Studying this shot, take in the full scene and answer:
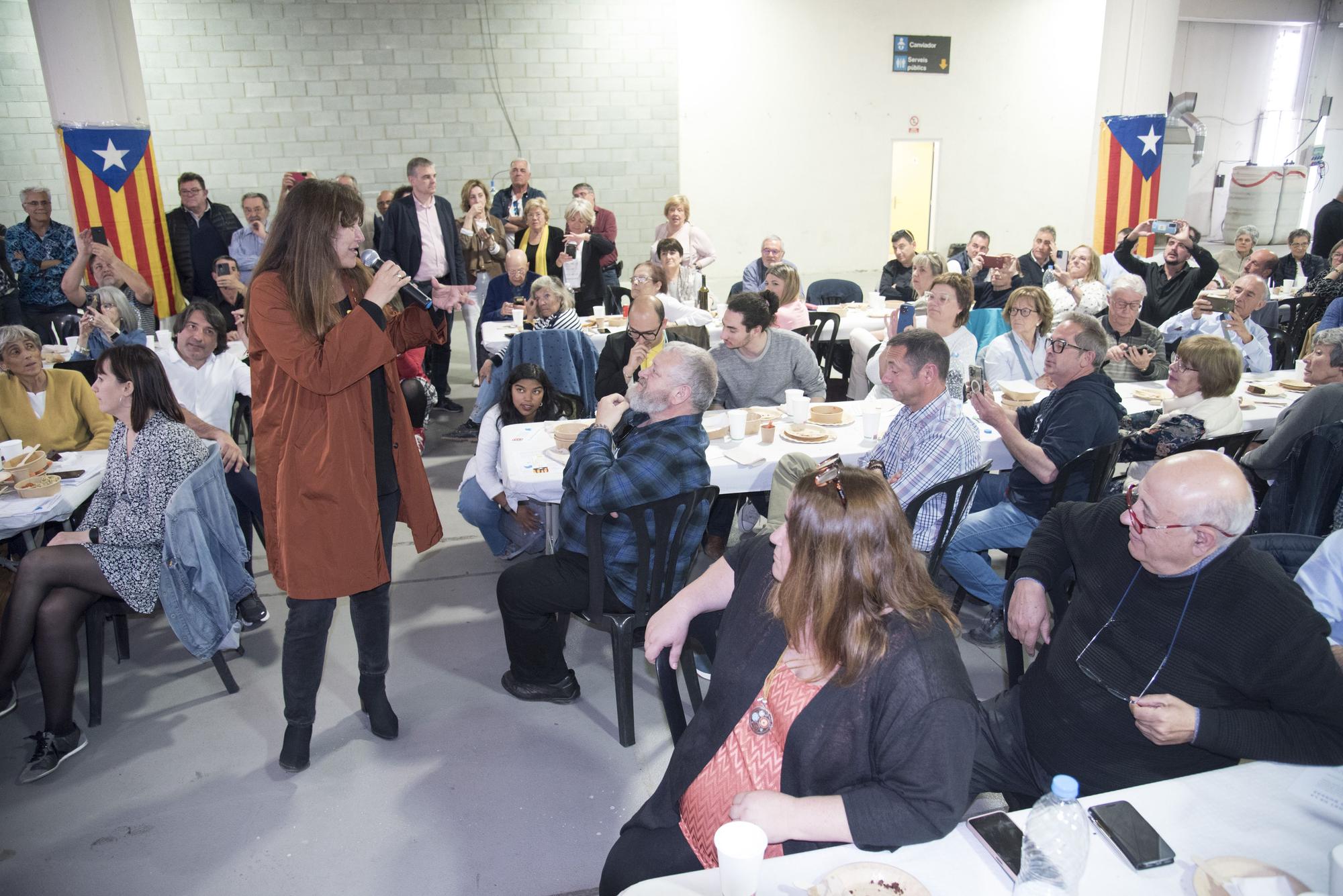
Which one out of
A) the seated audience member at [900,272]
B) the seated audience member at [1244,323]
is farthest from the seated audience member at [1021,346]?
the seated audience member at [900,272]

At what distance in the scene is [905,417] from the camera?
3.22 metres

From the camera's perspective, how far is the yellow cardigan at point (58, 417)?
3742mm

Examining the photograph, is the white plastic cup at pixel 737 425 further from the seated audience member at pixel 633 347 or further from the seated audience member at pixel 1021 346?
the seated audience member at pixel 1021 346

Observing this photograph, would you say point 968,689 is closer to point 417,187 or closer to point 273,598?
point 273,598

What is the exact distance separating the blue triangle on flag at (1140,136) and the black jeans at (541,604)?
26.1ft

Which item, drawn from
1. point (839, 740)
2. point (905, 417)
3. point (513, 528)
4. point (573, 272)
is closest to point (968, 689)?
point (839, 740)

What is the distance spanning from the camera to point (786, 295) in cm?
589

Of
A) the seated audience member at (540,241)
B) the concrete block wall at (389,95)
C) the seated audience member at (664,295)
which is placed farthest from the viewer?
the concrete block wall at (389,95)

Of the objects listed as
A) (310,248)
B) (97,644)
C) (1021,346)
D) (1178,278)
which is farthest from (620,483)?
(1178,278)

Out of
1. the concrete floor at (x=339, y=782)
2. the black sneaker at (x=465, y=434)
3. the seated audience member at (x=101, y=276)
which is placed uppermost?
the seated audience member at (x=101, y=276)

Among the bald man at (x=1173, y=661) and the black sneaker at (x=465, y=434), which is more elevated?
the bald man at (x=1173, y=661)

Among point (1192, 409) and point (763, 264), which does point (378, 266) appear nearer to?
point (1192, 409)

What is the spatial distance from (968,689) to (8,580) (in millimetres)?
3376

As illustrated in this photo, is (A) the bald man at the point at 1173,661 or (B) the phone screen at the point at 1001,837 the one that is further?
(A) the bald man at the point at 1173,661
